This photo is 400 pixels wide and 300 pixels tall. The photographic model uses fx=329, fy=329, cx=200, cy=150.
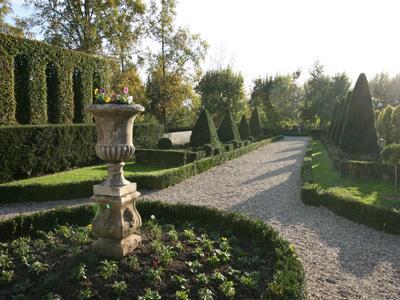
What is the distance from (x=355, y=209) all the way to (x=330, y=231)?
945mm

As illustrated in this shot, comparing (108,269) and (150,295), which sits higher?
(108,269)

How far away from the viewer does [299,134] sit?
1722 inches

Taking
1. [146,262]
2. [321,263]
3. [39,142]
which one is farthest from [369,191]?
[39,142]

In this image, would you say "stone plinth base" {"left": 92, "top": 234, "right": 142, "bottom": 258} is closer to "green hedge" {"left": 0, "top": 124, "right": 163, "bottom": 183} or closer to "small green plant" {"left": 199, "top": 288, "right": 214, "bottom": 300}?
"small green plant" {"left": 199, "top": 288, "right": 214, "bottom": 300}

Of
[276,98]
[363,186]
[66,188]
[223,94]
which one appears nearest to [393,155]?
[363,186]

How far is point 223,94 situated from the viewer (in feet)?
139

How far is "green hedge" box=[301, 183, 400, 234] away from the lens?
6281mm

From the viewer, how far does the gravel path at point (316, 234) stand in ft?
14.2

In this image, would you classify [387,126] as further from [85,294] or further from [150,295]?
[85,294]

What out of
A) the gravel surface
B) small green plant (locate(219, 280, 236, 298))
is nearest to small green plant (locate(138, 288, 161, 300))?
small green plant (locate(219, 280, 236, 298))

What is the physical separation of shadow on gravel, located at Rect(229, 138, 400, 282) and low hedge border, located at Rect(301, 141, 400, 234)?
0.41ft

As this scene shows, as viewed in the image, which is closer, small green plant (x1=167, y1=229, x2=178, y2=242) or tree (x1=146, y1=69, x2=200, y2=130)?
small green plant (x1=167, y1=229, x2=178, y2=242)

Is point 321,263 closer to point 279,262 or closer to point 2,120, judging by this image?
point 279,262

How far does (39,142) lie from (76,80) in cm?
649
